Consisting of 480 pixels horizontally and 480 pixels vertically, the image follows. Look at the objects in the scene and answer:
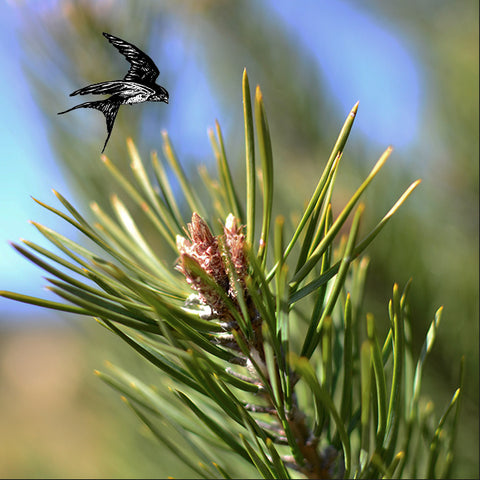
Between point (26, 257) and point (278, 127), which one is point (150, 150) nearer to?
point (278, 127)

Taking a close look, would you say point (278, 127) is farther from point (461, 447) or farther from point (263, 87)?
point (461, 447)

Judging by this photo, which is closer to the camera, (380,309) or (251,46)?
(380,309)

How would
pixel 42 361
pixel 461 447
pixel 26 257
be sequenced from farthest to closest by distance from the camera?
pixel 42 361 < pixel 461 447 < pixel 26 257

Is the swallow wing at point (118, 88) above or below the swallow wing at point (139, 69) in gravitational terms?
below

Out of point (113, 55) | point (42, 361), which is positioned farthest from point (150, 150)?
point (42, 361)

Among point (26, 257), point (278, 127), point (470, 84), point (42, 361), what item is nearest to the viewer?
point (26, 257)

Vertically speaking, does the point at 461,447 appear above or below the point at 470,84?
below

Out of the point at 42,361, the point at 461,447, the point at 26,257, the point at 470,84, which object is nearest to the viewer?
the point at 26,257

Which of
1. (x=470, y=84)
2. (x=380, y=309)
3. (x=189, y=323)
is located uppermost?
(x=470, y=84)

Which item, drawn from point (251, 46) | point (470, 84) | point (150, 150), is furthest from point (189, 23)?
point (470, 84)

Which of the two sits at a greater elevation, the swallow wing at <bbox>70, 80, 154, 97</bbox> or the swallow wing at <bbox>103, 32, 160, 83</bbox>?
the swallow wing at <bbox>103, 32, 160, 83</bbox>
